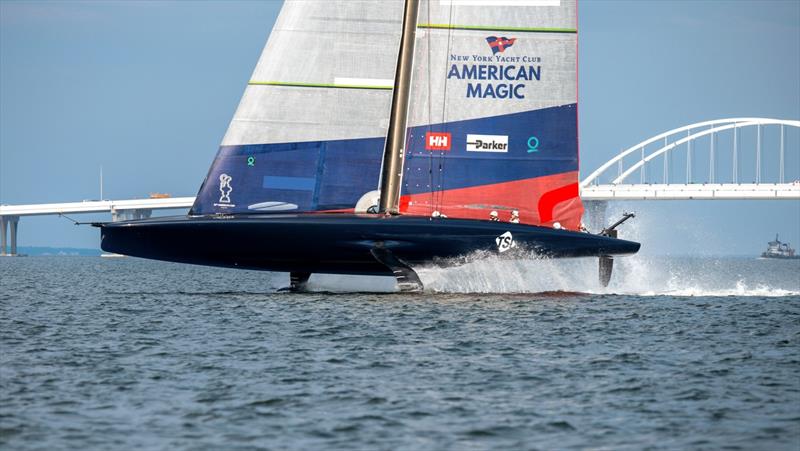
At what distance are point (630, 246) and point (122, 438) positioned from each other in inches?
658

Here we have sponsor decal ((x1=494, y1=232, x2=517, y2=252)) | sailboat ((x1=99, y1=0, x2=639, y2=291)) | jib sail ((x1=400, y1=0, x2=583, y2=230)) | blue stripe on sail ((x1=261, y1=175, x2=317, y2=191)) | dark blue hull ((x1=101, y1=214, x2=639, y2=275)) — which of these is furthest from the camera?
jib sail ((x1=400, y1=0, x2=583, y2=230))

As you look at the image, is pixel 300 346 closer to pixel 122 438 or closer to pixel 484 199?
pixel 122 438

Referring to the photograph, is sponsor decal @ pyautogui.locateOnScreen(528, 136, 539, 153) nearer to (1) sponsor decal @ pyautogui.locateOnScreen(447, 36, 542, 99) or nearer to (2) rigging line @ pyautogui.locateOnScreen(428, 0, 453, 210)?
(1) sponsor decal @ pyautogui.locateOnScreen(447, 36, 542, 99)

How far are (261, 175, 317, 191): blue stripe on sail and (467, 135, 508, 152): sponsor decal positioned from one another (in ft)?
10.8

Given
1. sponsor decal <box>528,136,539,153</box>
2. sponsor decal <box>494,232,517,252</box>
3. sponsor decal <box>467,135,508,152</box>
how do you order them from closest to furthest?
sponsor decal <box>494,232,517,252</box>, sponsor decal <box>467,135,508,152</box>, sponsor decal <box>528,136,539,153</box>

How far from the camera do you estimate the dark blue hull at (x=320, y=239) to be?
2489 cm

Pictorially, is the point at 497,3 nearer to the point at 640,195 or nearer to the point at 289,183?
the point at 289,183

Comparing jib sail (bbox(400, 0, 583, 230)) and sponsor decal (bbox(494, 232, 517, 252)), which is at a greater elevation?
jib sail (bbox(400, 0, 583, 230))

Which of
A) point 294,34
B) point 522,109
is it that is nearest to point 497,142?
point 522,109

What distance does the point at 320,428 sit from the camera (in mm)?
12758

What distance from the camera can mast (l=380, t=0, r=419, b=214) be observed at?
26516 millimetres

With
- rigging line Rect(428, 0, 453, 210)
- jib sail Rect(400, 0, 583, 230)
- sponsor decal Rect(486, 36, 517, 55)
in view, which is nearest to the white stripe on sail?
jib sail Rect(400, 0, 583, 230)

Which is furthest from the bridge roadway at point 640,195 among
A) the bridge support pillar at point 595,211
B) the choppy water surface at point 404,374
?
the choppy water surface at point 404,374

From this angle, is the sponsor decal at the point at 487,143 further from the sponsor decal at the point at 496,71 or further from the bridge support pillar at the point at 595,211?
the bridge support pillar at the point at 595,211
